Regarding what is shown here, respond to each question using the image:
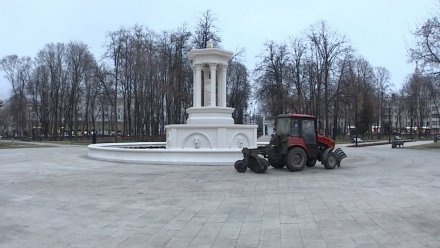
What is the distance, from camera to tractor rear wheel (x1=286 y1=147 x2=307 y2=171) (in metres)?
17.9

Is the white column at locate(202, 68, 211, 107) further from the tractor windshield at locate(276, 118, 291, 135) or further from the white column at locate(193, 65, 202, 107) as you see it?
the tractor windshield at locate(276, 118, 291, 135)

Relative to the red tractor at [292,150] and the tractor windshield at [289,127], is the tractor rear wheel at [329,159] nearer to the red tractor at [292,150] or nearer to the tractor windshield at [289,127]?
the red tractor at [292,150]

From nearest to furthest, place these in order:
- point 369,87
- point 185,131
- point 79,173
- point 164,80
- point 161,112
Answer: point 79,173 < point 185,131 < point 164,80 < point 161,112 < point 369,87

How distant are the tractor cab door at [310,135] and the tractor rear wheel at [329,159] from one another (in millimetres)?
473

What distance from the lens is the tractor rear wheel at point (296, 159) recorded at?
17.9 metres

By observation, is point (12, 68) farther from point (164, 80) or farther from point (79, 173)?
point (79, 173)

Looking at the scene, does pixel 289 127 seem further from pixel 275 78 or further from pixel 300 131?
pixel 275 78

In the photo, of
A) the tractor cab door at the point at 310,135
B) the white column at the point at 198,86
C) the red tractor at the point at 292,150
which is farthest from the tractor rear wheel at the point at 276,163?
the white column at the point at 198,86

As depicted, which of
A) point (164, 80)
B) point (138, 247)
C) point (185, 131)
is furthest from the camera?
point (164, 80)

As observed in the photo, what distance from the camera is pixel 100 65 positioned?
63.9 metres

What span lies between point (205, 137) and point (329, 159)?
22.5ft

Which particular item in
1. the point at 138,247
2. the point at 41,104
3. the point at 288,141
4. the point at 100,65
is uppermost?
the point at 100,65

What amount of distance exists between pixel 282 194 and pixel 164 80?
42939mm

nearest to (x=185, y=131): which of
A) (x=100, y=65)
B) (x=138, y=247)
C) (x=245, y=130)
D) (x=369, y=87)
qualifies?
(x=245, y=130)
